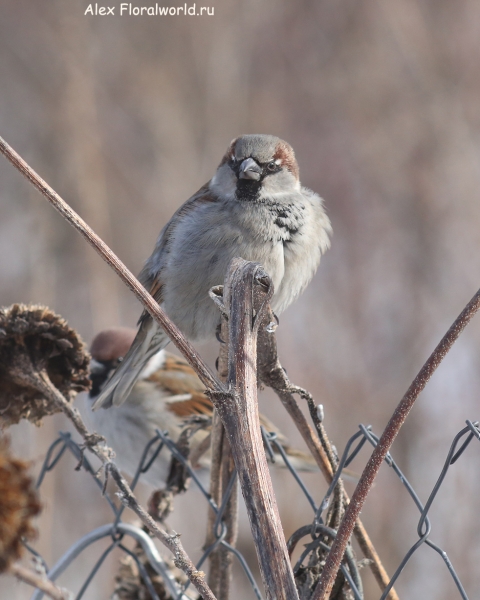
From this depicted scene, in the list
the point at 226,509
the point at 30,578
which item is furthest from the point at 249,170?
the point at 30,578

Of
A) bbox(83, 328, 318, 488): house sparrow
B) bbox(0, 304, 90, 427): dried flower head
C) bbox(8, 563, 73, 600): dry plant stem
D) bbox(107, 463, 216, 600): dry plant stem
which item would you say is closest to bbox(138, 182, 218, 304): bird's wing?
bbox(83, 328, 318, 488): house sparrow

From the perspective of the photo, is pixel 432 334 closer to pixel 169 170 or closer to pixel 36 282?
pixel 169 170

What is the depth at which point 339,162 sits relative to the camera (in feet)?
13.8

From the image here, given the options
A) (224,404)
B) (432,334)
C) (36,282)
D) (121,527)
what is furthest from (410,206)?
(224,404)

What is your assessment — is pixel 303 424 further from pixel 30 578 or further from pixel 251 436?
pixel 30 578

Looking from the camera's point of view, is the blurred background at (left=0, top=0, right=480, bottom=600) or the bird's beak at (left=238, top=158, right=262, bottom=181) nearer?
the bird's beak at (left=238, top=158, right=262, bottom=181)

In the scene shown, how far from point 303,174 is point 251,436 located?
3.59 metres

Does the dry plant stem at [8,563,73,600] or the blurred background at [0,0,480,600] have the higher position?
the blurred background at [0,0,480,600]

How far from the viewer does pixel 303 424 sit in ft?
3.72

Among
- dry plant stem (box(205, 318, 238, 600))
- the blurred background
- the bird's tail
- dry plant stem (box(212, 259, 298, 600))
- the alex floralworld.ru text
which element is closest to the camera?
dry plant stem (box(212, 259, 298, 600))

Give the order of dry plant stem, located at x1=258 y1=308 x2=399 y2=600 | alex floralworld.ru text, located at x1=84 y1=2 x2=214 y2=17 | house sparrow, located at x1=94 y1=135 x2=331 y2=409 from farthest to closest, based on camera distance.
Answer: alex floralworld.ru text, located at x1=84 y1=2 x2=214 y2=17 < house sparrow, located at x1=94 y1=135 x2=331 y2=409 < dry plant stem, located at x1=258 y1=308 x2=399 y2=600

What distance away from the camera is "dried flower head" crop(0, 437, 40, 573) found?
0.52m

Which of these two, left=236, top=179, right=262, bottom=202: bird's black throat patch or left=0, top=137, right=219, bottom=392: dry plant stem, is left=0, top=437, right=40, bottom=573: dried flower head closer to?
left=0, top=137, right=219, bottom=392: dry plant stem

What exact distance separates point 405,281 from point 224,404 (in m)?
3.17
